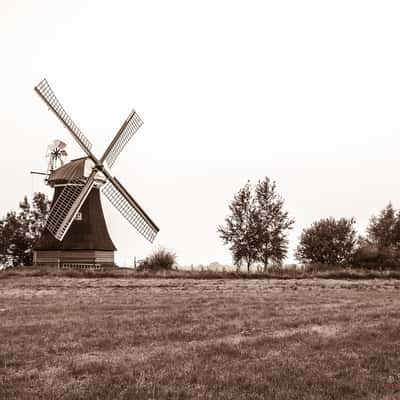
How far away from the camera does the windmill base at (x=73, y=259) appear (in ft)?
158

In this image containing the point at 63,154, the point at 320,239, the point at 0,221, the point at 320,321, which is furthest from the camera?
the point at 0,221

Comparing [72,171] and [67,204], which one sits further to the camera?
[72,171]

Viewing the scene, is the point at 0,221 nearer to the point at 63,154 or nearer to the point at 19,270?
the point at 63,154

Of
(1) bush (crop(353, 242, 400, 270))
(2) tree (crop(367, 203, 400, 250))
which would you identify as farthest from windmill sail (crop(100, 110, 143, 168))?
(2) tree (crop(367, 203, 400, 250))

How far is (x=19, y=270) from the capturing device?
45375 mm

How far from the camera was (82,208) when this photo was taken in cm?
4966

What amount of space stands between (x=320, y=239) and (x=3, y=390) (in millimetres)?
57607

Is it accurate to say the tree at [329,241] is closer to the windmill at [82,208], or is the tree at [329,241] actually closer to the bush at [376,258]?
the bush at [376,258]

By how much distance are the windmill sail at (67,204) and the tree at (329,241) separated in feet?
91.8

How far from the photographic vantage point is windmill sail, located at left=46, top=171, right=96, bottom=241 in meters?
43.7

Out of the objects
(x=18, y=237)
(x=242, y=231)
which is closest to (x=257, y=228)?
(x=242, y=231)

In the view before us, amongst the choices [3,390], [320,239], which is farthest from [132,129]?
[3,390]

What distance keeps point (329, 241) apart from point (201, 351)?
2131 inches

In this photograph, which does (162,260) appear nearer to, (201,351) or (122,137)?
(122,137)
